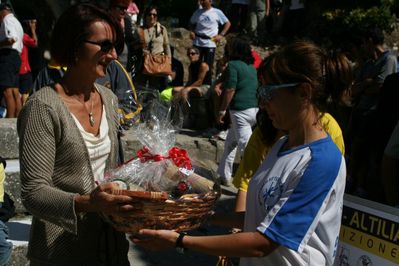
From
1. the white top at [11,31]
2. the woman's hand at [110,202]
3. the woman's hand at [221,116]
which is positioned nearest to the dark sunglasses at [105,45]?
the woman's hand at [110,202]

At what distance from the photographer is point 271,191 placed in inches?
77.9

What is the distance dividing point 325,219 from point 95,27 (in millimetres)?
1107

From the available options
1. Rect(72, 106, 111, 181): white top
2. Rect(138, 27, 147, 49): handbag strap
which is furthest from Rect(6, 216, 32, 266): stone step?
Rect(138, 27, 147, 49): handbag strap

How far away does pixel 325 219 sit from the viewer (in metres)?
1.97

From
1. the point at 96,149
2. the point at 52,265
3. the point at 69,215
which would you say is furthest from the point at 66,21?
the point at 52,265

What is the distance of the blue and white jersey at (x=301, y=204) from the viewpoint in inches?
74.9

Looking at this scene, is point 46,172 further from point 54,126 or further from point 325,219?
point 325,219

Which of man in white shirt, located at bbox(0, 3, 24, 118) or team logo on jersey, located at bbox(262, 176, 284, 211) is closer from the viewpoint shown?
team logo on jersey, located at bbox(262, 176, 284, 211)

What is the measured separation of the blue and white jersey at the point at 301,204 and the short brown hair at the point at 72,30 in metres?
0.87

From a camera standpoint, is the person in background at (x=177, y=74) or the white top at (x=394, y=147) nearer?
the white top at (x=394, y=147)

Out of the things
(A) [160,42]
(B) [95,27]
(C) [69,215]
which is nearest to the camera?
(C) [69,215]

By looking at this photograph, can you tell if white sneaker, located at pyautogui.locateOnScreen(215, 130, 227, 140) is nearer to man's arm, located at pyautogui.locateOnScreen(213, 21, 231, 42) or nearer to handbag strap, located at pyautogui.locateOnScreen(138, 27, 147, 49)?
handbag strap, located at pyautogui.locateOnScreen(138, 27, 147, 49)

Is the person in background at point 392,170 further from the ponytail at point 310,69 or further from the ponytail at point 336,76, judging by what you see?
the ponytail at point 310,69

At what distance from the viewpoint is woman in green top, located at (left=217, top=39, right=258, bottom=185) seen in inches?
284
